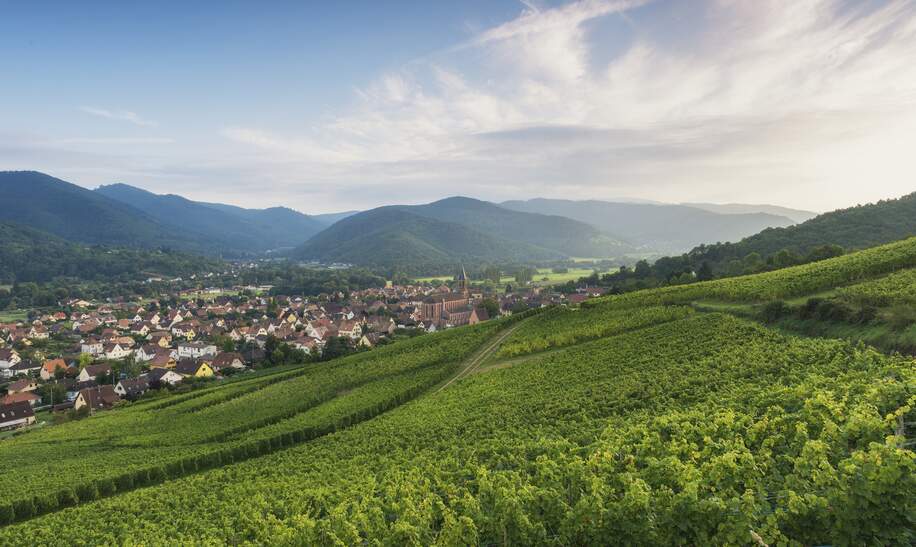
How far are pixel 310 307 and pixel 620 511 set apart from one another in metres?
139

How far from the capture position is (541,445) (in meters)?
20.5

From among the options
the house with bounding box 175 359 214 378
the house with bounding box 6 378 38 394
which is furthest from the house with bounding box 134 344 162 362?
the house with bounding box 6 378 38 394

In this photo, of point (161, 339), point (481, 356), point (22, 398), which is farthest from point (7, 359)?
point (481, 356)

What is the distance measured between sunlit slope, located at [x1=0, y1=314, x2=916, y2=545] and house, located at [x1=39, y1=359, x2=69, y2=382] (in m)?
69.2

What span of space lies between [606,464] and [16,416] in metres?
74.3

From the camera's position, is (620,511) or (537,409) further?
(537,409)

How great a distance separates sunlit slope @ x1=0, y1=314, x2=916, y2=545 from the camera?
9.43 meters

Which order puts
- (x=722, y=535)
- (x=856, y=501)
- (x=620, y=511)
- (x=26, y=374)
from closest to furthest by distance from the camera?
(x=856, y=501)
(x=722, y=535)
(x=620, y=511)
(x=26, y=374)

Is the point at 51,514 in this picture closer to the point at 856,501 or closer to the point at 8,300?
the point at 856,501

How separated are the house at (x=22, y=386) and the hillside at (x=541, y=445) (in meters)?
26.1

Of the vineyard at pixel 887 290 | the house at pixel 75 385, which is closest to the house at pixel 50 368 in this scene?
the house at pixel 75 385

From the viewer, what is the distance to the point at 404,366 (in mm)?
49812

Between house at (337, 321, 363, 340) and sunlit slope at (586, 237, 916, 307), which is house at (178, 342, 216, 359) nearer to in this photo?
house at (337, 321, 363, 340)

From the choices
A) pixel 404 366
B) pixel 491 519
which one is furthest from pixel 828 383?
pixel 404 366
